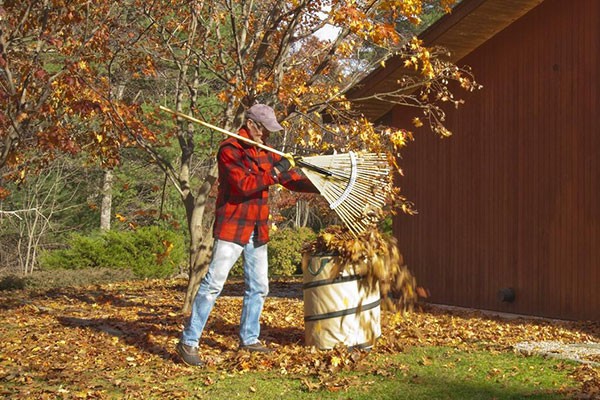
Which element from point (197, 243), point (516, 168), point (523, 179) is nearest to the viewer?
point (197, 243)

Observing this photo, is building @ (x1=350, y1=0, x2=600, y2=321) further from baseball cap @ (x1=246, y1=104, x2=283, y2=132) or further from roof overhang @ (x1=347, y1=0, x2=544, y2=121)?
baseball cap @ (x1=246, y1=104, x2=283, y2=132)

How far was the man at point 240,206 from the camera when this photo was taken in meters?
7.00

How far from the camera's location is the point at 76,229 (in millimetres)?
28438

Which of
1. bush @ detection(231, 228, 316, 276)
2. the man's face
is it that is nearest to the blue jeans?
the man's face

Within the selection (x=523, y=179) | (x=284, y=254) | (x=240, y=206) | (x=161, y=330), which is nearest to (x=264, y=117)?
(x=240, y=206)

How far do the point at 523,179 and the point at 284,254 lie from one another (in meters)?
12.6

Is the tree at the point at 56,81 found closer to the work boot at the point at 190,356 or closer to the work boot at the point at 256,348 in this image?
the work boot at the point at 190,356

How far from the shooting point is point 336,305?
24.2ft

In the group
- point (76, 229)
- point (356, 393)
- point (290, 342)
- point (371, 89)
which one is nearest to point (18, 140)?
point (290, 342)

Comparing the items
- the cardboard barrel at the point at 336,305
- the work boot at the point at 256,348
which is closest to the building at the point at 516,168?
the cardboard barrel at the point at 336,305

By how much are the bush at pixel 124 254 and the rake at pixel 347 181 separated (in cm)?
1415

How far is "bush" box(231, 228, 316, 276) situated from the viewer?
24.0 meters

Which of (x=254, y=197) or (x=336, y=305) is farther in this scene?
(x=336, y=305)

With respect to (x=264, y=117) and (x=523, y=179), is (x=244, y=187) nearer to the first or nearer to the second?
(x=264, y=117)
